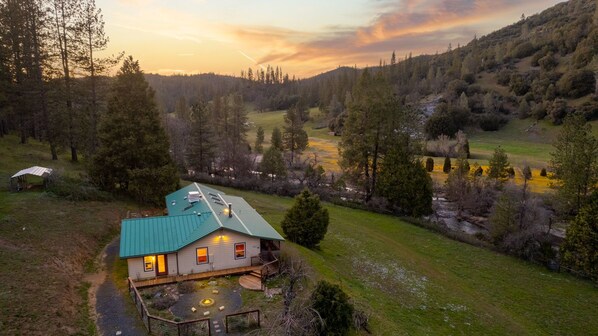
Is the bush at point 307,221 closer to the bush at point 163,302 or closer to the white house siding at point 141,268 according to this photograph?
the white house siding at point 141,268

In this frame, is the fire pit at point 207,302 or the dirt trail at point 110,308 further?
the fire pit at point 207,302

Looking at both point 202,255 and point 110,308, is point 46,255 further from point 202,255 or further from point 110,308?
point 202,255

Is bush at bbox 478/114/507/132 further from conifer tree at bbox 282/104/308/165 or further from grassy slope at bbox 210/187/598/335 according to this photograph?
grassy slope at bbox 210/187/598/335

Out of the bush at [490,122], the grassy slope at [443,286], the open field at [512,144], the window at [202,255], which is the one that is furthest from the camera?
the bush at [490,122]

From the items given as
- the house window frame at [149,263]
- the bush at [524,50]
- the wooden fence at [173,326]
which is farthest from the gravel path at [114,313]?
the bush at [524,50]

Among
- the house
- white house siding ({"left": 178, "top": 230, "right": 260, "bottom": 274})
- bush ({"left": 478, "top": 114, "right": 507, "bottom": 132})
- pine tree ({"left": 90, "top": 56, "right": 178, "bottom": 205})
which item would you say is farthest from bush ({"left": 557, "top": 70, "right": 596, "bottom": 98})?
white house siding ({"left": 178, "top": 230, "right": 260, "bottom": 274})

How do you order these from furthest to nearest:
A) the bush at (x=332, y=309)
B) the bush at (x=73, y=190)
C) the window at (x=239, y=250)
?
1. the bush at (x=73, y=190)
2. the window at (x=239, y=250)
3. the bush at (x=332, y=309)
